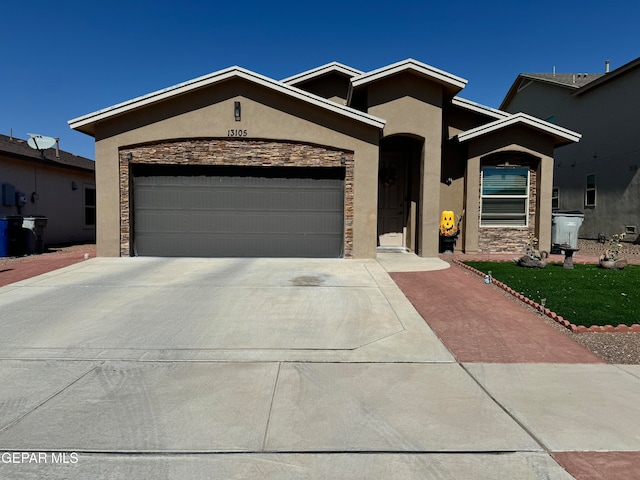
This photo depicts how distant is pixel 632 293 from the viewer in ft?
26.5

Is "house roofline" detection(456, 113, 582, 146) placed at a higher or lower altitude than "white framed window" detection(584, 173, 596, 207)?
higher

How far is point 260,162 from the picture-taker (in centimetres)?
1209

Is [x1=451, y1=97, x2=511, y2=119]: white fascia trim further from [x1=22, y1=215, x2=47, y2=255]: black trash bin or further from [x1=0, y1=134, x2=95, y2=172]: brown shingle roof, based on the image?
[x1=0, y1=134, x2=95, y2=172]: brown shingle roof

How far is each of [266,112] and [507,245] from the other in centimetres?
840

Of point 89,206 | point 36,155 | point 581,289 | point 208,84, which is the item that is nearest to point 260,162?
point 208,84

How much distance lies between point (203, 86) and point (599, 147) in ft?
56.2

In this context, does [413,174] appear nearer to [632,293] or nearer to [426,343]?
[632,293]

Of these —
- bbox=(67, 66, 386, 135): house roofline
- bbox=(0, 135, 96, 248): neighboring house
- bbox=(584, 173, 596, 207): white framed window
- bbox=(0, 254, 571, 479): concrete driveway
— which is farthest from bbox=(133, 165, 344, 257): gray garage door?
bbox=(584, 173, 596, 207): white framed window

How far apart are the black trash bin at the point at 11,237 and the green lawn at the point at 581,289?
13.3 metres

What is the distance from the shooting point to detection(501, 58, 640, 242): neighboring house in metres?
17.3

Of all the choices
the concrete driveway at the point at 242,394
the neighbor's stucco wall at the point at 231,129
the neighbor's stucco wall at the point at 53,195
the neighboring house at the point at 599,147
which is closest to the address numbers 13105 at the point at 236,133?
the neighbor's stucco wall at the point at 231,129

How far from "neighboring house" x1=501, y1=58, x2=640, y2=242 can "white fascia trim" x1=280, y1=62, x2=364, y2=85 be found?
11.2 m

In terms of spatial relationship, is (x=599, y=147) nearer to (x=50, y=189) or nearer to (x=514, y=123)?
(x=514, y=123)

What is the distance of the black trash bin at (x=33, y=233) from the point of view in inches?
540
